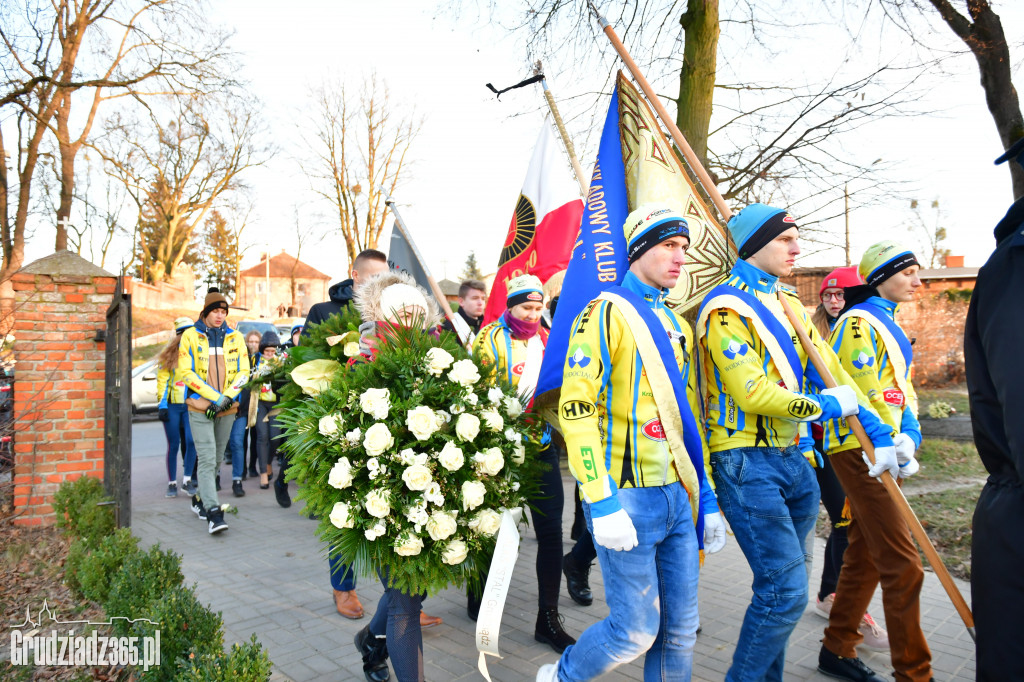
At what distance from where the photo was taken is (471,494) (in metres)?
2.81

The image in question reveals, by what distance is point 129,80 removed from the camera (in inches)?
739

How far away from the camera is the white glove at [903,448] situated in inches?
129

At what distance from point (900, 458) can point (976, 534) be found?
1514 mm

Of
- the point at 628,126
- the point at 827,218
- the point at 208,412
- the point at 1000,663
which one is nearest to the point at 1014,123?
the point at 827,218

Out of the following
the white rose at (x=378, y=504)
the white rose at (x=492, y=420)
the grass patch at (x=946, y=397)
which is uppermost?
the white rose at (x=492, y=420)

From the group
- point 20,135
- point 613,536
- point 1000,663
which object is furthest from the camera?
point 20,135

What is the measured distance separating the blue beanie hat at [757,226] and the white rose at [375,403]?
1814mm

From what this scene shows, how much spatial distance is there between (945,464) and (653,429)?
28.2 feet

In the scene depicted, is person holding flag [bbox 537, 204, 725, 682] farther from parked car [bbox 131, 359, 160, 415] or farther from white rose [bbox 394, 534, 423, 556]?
parked car [bbox 131, 359, 160, 415]

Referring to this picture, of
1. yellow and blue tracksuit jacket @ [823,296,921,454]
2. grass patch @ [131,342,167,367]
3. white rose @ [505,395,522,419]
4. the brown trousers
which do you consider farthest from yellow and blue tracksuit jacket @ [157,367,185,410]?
grass patch @ [131,342,167,367]

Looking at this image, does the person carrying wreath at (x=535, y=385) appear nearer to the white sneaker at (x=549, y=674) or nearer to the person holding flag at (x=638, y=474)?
the white sneaker at (x=549, y=674)

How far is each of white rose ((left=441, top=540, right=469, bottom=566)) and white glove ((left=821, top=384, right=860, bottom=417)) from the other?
1.69m

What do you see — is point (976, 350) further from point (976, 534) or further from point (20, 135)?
point (20, 135)

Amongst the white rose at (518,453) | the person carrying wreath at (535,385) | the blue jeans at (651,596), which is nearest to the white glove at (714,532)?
the blue jeans at (651,596)
